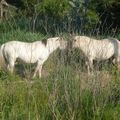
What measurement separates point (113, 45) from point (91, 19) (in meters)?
3.86

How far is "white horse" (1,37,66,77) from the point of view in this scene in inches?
363

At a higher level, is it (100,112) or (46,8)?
(46,8)

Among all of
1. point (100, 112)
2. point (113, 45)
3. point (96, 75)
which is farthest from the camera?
point (113, 45)

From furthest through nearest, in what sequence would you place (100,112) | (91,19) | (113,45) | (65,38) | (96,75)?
(91,19)
(113,45)
(65,38)
(96,75)
(100,112)

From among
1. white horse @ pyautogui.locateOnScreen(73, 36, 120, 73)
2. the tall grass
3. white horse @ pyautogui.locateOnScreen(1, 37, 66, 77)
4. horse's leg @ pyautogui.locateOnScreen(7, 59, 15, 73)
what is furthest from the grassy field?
horse's leg @ pyautogui.locateOnScreen(7, 59, 15, 73)

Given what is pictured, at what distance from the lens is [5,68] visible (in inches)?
370

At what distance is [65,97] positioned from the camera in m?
5.38

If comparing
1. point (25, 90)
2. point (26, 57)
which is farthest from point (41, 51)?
point (25, 90)

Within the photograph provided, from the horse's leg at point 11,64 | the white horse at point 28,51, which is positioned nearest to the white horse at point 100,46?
the white horse at point 28,51

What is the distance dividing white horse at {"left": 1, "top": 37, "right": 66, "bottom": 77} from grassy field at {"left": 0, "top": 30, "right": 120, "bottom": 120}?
9.81 ft

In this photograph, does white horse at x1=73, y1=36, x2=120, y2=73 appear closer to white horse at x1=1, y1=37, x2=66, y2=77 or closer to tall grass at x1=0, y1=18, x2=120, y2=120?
white horse at x1=1, y1=37, x2=66, y2=77

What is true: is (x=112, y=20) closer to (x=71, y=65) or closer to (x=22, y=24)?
(x=22, y=24)

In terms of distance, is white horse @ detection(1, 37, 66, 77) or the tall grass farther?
white horse @ detection(1, 37, 66, 77)

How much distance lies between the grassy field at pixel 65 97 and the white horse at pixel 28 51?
9.81 feet
